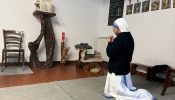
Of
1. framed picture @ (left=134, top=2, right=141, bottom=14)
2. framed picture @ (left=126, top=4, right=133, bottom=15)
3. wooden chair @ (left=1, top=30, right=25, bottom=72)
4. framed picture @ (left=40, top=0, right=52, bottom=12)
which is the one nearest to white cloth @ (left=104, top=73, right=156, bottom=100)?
framed picture @ (left=134, top=2, right=141, bottom=14)

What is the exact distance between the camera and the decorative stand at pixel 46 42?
4224 millimetres

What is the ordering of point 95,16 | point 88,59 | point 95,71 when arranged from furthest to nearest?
point 95,16, point 88,59, point 95,71

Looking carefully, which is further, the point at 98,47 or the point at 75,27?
→ the point at 98,47

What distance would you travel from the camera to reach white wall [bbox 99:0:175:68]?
3.41 m

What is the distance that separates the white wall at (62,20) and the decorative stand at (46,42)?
314mm

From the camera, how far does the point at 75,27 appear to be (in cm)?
526

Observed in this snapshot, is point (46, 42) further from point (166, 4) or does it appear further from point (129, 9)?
point (166, 4)

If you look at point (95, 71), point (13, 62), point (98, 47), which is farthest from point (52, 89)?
point (98, 47)

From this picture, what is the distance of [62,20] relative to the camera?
5000mm

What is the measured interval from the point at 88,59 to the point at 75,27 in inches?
54.3

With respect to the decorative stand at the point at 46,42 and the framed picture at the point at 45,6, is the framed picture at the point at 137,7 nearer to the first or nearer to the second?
the decorative stand at the point at 46,42

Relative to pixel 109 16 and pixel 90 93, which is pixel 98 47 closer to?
pixel 109 16

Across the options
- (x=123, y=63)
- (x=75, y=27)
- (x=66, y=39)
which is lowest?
(x=123, y=63)

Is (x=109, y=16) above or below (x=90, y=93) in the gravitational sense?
above
